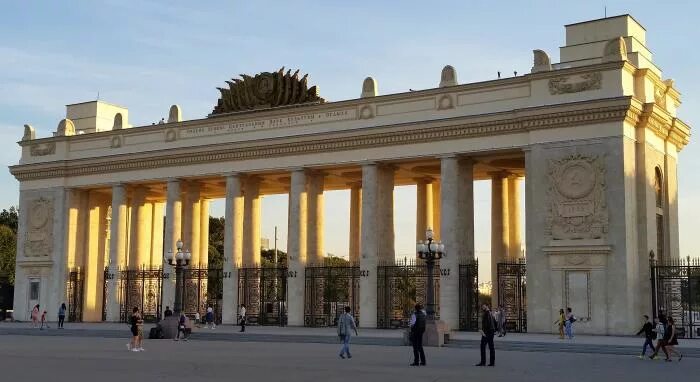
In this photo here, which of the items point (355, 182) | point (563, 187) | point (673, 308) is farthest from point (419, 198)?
point (673, 308)

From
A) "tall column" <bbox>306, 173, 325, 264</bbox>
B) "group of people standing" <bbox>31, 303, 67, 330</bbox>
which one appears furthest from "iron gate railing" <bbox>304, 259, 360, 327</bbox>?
"group of people standing" <bbox>31, 303, 67, 330</bbox>

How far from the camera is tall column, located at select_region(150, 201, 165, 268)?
181 ft

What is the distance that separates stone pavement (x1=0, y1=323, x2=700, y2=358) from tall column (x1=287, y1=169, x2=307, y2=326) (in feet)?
4.42

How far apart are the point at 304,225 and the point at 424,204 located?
6846 millimetres

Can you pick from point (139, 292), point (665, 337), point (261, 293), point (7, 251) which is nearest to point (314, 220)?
point (261, 293)

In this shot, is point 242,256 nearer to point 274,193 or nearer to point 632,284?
point 274,193

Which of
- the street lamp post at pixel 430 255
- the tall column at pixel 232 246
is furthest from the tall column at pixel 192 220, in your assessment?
the street lamp post at pixel 430 255

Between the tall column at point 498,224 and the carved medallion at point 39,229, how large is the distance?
80.6ft

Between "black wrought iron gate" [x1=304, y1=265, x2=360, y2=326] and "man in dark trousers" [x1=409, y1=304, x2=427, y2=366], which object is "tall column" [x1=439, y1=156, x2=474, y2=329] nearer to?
"black wrought iron gate" [x1=304, y1=265, x2=360, y2=326]

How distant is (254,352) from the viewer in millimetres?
26953

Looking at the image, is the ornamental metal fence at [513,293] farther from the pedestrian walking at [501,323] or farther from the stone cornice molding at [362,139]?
the stone cornice molding at [362,139]

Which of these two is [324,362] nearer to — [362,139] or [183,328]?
[183,328]

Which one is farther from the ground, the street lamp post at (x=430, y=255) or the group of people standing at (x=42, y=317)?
the street lamp post at (x=430, y=255)

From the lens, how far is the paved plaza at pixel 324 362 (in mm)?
18781
